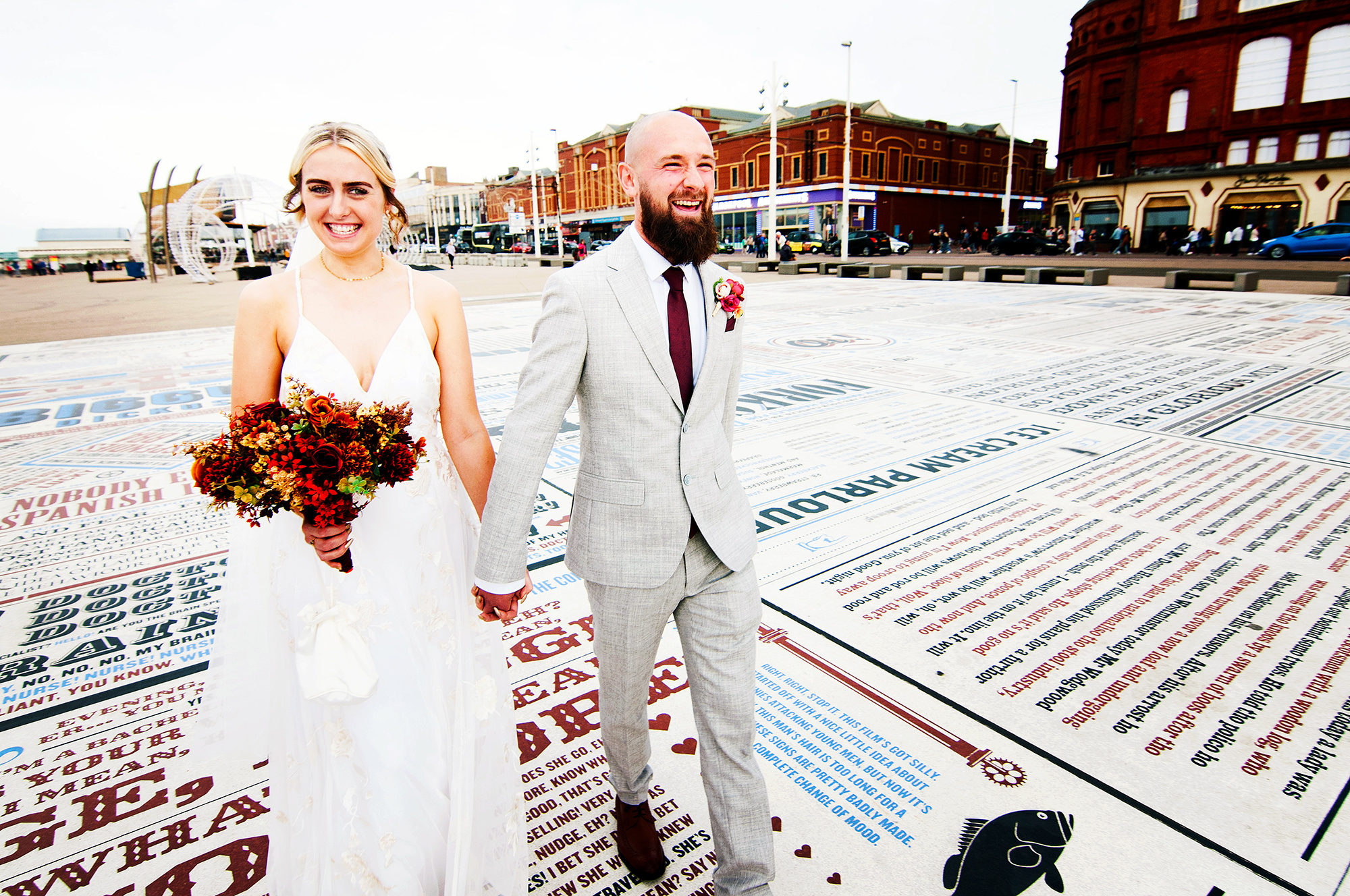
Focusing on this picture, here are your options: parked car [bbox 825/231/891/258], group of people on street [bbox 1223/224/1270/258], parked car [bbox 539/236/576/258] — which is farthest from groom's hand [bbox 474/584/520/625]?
parked car [bbox 539/236/576/258]

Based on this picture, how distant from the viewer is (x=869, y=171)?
149ft

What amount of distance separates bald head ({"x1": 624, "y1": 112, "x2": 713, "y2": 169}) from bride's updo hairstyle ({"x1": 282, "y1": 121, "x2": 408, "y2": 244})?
608 mm

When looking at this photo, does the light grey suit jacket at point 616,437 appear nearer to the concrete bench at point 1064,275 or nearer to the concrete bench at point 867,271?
the concrete bench at point 1064,275

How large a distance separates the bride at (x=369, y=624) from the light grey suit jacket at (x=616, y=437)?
0.71 ft

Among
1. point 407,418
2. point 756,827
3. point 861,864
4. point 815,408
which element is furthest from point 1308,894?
point 815,408

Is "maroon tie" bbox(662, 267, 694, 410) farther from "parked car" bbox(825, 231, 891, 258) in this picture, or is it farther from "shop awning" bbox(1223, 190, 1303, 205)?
"shop awning" bbox(1223, 190, 1303, 205)

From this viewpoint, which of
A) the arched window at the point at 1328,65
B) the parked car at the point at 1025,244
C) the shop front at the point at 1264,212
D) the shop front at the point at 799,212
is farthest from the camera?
the shop front at the point at 799,212

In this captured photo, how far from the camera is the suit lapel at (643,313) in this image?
1.73 m

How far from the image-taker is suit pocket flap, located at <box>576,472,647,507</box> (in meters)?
1.76

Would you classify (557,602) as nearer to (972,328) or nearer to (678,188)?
(678,188)

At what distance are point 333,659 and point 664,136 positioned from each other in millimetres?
1370

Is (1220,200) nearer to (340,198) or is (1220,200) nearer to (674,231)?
(674,231)

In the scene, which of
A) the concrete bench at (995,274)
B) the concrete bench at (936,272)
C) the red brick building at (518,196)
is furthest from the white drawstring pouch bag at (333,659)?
the red brick building at (518,196)

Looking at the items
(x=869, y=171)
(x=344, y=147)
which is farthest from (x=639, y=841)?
(x=869, y=171)
